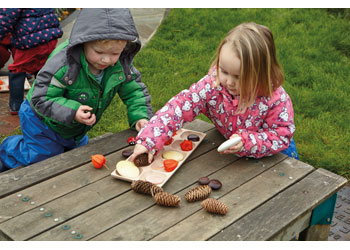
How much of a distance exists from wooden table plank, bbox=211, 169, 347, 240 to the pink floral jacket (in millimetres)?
270

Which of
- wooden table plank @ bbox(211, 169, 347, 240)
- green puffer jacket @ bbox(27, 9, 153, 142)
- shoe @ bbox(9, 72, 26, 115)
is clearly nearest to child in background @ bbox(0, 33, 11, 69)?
shoe @ bbox(9, 72, 26, 115)

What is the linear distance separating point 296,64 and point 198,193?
337cm

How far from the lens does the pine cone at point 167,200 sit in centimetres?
203

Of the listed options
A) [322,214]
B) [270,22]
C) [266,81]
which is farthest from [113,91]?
[270,22]

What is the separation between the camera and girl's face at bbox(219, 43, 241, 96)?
2.20 metres

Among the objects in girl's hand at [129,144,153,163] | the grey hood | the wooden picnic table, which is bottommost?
the wooden picnic table

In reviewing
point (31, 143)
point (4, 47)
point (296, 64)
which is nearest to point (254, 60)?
point (31, 143)

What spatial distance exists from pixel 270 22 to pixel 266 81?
161 inches

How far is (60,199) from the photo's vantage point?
6.88ft

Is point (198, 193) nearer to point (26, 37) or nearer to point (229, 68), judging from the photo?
point (229, 68)

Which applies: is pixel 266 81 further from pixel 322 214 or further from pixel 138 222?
pixel 138 222

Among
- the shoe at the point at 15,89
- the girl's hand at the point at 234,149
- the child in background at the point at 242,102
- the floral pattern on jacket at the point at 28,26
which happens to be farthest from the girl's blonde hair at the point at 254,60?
the shoe at the point at 15,89

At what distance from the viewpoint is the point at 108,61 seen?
2449 mm

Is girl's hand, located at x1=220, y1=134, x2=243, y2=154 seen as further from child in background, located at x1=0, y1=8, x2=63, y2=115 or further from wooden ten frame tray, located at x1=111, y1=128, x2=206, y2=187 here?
child in background, located at x1=0, y1=8, x2=63, y2=115
